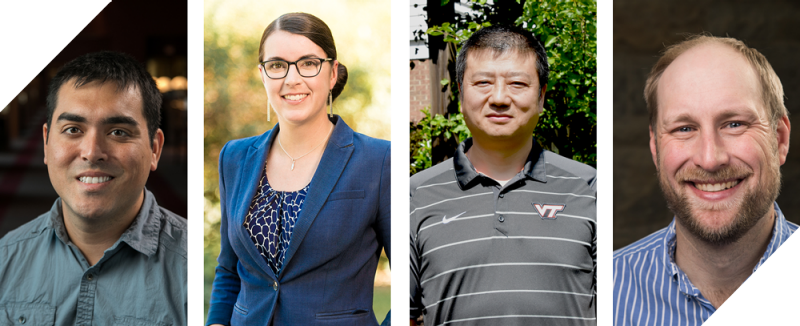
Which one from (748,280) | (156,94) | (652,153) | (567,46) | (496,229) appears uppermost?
(567,46)

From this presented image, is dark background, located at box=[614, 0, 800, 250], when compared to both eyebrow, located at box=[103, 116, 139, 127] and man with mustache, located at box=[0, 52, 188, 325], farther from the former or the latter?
eyebrow, located at box=[103, 116, 139, 127]

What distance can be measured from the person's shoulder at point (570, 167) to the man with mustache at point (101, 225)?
214cm

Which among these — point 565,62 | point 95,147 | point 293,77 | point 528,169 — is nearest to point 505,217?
point 528,169

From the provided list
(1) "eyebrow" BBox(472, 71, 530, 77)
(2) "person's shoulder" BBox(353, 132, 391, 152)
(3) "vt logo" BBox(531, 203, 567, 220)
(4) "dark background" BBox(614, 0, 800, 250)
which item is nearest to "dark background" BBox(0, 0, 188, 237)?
(2) "person's shoulder" BBox(353, 132, 391, 152)

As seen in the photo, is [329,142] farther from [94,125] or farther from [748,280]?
[748,280]

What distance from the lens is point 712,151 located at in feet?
10.1

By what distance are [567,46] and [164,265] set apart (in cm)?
260

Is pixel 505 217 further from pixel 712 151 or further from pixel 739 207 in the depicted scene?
pixel 739 207

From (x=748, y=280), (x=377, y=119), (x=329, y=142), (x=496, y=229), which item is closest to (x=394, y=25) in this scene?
(x=377, y=119)

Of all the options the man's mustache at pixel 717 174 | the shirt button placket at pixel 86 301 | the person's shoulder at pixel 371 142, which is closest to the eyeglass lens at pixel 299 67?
the person's shoulder at pixel 371 142

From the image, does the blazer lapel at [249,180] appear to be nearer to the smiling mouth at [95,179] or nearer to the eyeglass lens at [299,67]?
the eyeglass lens at [299,67]

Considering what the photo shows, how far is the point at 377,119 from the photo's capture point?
332 cm

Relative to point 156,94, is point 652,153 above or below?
below

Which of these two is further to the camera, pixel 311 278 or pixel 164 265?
pixel 164 265
